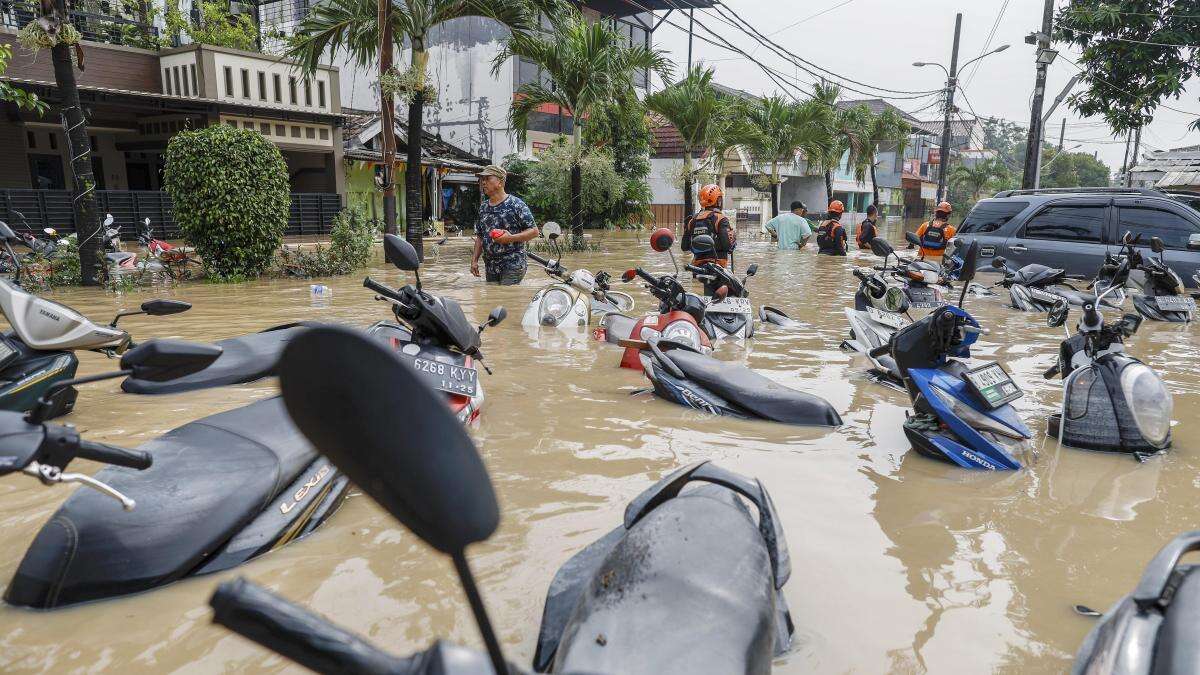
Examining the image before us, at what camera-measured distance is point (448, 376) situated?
3855 millimetres

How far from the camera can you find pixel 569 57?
1752 centimetres

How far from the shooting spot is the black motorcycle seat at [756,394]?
15.8ft

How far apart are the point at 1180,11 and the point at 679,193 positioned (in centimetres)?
2297

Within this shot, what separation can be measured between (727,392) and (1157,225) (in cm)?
857

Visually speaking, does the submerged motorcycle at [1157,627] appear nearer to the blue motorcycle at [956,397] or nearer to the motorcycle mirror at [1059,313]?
the blue motorcycle at [956,397]

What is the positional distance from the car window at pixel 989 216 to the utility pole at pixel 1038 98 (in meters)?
6.97

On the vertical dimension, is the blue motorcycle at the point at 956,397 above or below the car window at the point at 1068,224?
below

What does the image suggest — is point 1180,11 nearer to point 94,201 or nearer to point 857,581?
point 857,581

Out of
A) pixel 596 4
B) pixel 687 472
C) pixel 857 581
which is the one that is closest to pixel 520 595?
pixel 687 472

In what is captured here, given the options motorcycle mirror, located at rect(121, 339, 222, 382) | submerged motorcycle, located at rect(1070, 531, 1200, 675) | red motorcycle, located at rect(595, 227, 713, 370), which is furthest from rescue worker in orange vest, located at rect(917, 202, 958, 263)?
motorcycle mirror, located at rect(121, 339, 222, 382)

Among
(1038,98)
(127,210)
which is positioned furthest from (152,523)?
(1038,98)

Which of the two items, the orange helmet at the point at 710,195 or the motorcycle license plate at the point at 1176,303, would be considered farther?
the motorcycle license plate at the point at 1176,303

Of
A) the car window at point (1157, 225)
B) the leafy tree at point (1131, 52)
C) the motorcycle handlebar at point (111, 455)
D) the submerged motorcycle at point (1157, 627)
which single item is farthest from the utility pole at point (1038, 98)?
the motorcycle handlebar at point (111, 455)

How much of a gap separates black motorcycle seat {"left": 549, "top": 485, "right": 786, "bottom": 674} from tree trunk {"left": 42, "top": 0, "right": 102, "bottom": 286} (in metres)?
11.3
